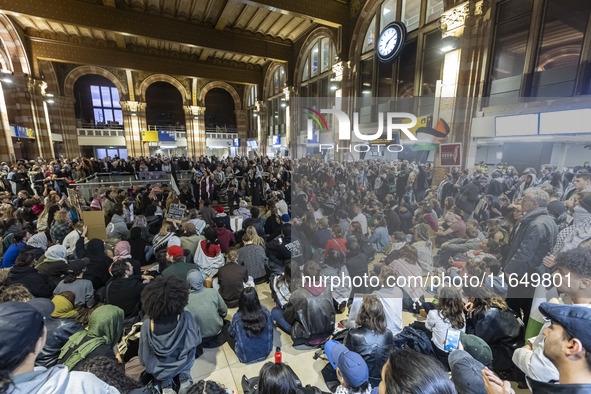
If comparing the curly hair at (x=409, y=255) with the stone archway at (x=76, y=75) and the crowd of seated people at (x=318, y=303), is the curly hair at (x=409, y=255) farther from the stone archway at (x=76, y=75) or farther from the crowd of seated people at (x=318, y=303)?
the stone archway at (x=76, y=75)

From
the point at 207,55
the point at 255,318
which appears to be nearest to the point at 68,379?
the point at 255,318

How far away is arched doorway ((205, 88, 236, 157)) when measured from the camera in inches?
1113

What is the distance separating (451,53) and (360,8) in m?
5.87

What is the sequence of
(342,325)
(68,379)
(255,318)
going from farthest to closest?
(342,325) → (255,318) → (68,379)

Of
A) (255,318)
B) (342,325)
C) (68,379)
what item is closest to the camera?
(68,379)

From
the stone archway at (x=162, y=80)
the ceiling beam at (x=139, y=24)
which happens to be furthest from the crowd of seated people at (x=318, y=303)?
the stone archway at (x=162, y=80)

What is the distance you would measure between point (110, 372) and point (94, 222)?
5.51 m

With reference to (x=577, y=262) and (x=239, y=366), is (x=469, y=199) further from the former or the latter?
(x=239, y=366)

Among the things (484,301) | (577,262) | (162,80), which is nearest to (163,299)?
(484,301)

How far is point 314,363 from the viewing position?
9.44ft

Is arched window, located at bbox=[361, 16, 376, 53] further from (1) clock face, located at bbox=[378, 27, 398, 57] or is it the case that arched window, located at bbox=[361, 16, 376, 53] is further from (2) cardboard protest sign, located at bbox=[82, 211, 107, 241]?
(2) cardboard protest sign, located at bbox=[82, 211, 107, 241]

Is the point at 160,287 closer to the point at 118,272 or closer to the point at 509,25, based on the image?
the point at 118,272

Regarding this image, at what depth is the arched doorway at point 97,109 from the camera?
915 inches

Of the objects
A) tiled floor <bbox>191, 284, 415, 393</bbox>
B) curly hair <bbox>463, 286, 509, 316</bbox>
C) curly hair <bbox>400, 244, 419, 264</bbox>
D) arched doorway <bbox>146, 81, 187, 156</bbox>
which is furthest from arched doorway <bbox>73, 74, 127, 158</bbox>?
curly hair <bbox>463, 286, 509, 316</bbox>
